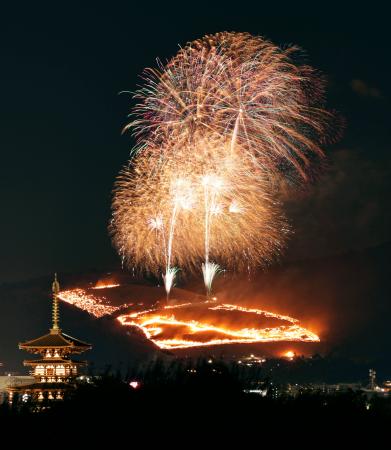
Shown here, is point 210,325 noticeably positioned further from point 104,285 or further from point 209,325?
point 104,285

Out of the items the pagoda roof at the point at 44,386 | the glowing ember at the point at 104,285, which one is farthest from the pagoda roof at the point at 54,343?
the glowing ember at the point at 104,285

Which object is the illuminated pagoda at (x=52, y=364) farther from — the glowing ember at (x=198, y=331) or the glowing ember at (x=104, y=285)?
the glowing ember at (x=104, y=285)

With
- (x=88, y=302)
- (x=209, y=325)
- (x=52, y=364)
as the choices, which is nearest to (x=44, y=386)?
(x=52, y=364)

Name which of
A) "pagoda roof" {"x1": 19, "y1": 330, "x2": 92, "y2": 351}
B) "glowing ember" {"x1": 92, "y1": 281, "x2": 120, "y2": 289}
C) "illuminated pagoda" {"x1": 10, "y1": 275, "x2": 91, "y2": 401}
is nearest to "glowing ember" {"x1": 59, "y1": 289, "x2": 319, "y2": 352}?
"glowing ember" {"x1": 92, "y1": 281, "x2": 120, "y2": 289}

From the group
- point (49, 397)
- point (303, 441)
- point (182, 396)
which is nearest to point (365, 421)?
point (303, 441)

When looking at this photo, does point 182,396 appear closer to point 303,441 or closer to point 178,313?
point 303,441

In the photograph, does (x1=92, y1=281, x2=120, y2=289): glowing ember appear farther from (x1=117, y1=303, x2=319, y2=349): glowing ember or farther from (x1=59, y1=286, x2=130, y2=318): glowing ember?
(x1=117, y1=303, x2=319, y2=349): glowing ember
